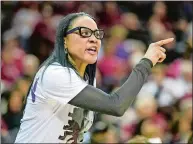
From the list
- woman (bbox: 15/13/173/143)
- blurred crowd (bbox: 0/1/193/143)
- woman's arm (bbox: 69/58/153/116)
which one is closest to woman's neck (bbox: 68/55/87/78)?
woman (bbox: 15/13/173/143)

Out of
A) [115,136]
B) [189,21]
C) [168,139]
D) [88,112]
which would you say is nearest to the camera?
[88,112]

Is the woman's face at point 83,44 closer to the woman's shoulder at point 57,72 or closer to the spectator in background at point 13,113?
the woman's shoulder at point 57,72

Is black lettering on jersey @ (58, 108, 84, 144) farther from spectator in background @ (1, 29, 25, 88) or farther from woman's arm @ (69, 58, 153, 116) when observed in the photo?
spectator in background @ (1, 29, 25, 88)

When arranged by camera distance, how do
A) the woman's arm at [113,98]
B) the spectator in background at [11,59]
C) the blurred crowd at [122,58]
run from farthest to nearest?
the spectator in background at [11,59]
the blurred crowd at [122,58]
the woman's arm at [113,98]

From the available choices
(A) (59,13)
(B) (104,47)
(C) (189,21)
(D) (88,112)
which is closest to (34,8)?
(A) (59,13)

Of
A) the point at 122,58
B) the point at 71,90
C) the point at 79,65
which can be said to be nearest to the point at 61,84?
the point at 71,90

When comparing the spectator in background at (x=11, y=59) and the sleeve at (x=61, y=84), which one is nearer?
the sleeve at (x=61, y=84)

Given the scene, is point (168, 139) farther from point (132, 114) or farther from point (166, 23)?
point (166, 23)

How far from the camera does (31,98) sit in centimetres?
341

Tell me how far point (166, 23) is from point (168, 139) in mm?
2967

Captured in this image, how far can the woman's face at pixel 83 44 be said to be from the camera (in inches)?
131

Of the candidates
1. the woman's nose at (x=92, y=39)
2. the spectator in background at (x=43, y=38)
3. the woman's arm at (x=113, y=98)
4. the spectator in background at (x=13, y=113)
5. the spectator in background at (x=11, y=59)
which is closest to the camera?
the woman's arm at (x=113, y=98)

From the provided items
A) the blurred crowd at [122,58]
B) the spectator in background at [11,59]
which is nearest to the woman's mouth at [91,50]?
the blurred crowd at [122,58]

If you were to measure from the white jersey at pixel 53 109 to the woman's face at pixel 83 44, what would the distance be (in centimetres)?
10
